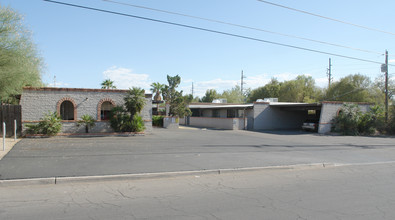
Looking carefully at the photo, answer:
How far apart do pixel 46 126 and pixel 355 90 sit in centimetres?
4251

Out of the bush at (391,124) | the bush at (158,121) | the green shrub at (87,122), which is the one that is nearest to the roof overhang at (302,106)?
the bush at (391,124)

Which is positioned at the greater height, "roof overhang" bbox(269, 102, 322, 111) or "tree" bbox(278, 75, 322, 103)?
"tree" bbox(278, 75, 322, 103)

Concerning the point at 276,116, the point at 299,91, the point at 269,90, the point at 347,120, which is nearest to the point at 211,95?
the point at 269,90

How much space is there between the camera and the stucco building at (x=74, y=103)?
17.3 m

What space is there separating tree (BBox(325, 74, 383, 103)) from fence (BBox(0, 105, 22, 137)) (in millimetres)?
42658

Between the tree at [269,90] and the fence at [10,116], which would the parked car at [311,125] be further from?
the tree at [269,90]

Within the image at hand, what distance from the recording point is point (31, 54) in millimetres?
17500

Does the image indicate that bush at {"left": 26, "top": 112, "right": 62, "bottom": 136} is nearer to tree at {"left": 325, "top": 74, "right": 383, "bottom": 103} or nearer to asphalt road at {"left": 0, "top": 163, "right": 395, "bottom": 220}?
asphalt road at {"left": 0, "top": 163, "right": 395, "bottom": 220}

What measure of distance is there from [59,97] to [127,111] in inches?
180

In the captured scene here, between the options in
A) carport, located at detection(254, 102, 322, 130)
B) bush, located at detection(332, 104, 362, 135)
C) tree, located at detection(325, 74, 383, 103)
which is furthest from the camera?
tree, located at detection(325, 74, 383, 103)

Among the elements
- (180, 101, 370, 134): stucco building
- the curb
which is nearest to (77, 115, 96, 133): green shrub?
the curb

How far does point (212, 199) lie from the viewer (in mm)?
5820

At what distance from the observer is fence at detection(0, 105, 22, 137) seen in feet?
54.2

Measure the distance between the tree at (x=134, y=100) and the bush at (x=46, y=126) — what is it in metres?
4.61
